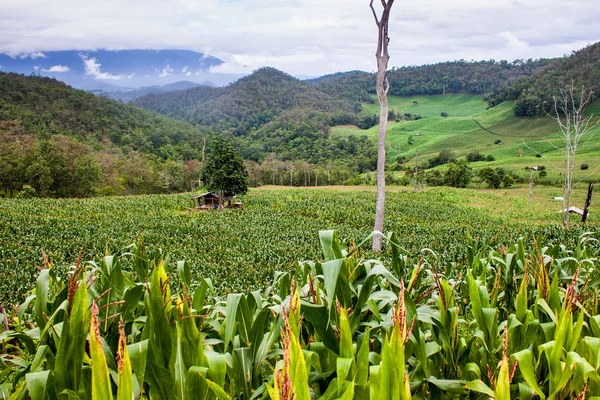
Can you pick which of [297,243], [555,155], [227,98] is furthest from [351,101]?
[297,243]

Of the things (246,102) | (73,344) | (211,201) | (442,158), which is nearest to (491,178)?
(442,158)

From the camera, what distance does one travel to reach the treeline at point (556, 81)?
268ft

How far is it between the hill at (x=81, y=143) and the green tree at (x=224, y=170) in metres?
21.2

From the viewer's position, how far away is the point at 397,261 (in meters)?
3.07

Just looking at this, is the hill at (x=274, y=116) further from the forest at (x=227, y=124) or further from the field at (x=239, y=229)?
the field at (x=239, y=229)

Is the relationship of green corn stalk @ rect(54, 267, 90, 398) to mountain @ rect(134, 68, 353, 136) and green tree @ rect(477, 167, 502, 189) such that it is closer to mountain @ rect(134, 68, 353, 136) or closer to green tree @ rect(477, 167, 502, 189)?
green tree @ rect(477, 167, 502, 189)

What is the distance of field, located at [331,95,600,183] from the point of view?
64.5 meters

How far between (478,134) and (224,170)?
81007 millimetres

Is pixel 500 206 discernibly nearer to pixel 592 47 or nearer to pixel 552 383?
pixel 552 383

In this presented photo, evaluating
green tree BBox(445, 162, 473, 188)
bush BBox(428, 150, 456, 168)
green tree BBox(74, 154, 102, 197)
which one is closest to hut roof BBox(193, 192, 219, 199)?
green tree BBox(74, 154, 102, 197)

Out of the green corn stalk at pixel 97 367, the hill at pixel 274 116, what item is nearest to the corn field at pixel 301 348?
the green corn stalk at pixel 97 367

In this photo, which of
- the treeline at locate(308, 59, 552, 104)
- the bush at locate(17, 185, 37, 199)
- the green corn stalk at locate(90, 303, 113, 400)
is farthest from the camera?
the treeline at locate(308, 59, 552, 104)

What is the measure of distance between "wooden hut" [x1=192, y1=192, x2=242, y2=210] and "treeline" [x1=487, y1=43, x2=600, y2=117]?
246ft

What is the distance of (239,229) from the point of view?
75.2 ft
